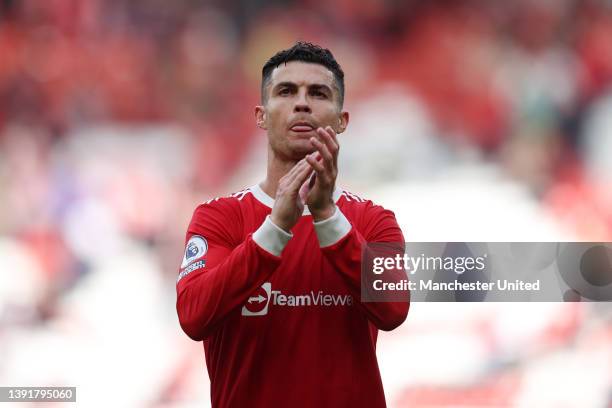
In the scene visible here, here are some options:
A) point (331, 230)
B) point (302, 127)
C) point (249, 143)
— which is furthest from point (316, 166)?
point (249, 143)

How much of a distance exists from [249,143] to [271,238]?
2161 mm

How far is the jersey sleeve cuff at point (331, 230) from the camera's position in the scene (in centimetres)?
178

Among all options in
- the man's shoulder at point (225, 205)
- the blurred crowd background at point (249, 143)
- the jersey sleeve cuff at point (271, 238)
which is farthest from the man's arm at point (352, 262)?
Result: the blurred crowd background at point (249, 143)

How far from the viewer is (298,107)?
2031 millimetres

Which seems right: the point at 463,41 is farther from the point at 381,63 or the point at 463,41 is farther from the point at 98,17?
the point at 98,17

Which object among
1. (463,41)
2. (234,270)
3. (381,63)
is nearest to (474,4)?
(463,41)

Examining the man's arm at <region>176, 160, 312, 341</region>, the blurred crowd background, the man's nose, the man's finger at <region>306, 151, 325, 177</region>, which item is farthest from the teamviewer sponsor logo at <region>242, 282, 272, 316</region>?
the blurred crowd background

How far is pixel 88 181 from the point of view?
3795mm

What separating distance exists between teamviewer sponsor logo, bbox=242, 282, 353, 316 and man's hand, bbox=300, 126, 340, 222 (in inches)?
9.2

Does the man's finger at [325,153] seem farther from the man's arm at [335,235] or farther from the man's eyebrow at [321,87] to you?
the man's eyebrow at [321,87]

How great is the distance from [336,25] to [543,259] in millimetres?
1622

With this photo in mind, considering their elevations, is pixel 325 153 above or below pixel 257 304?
above

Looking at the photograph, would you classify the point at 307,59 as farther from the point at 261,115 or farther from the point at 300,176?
the point at 300,176

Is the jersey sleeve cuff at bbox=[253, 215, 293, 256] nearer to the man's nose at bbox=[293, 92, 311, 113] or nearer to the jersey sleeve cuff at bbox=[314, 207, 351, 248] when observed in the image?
the jersey sleeve cuff at bbox=[314, 207, 351, 248]
